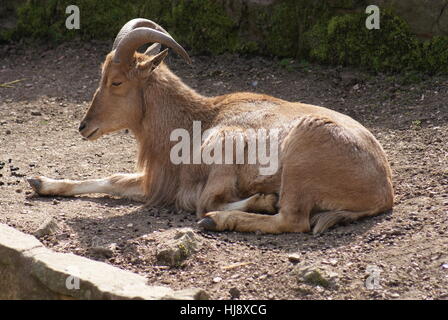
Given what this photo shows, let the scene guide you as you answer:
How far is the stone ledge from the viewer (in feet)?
16.5

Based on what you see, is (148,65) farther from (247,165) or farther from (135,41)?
(247,165)

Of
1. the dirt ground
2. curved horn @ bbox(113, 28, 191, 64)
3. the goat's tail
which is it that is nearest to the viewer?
the dirt ground

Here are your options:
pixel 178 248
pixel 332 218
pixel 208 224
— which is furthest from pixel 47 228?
pixel 332 218

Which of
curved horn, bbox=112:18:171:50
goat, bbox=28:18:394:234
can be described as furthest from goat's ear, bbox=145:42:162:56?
curved horn, bbox=112:18:171:50

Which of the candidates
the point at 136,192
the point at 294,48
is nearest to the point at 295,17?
the point at 294,48

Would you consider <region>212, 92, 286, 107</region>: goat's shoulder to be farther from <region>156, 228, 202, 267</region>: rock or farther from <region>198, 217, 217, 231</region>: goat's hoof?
<region>156, 228, 202, 267</region>: rock

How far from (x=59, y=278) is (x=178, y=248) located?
3.30 feet

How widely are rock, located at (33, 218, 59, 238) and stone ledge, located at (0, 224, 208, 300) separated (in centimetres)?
38

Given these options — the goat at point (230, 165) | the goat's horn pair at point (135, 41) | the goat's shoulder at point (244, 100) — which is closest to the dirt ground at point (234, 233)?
the goat at point (230, 165)

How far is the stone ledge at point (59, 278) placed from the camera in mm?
5016

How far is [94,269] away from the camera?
538cm

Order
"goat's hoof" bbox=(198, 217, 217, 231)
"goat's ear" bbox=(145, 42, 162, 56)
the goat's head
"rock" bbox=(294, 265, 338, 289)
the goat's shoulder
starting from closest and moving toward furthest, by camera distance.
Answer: "rock" bbox=(294, 265, 338, 289), "goat's hoof" bbox=(198, 217, 217, 231), the goat's head, the goat's shoulder, "goat's ear" bbox=(145, 42, 162, 56)

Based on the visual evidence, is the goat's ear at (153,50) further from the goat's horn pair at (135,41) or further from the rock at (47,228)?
the rock at (47,228)

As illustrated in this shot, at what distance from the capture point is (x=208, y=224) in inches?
262
